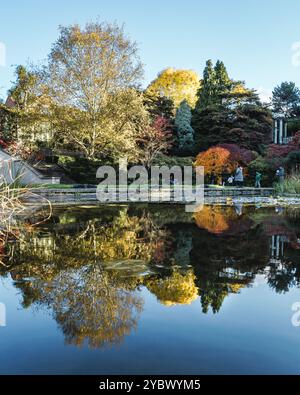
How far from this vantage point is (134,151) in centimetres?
2106

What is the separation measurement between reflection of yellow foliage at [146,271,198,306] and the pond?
1 centimetres

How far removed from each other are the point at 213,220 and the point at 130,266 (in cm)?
501

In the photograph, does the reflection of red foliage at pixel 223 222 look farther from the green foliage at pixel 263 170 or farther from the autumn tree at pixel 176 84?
the autumn tree at pixel 176 84

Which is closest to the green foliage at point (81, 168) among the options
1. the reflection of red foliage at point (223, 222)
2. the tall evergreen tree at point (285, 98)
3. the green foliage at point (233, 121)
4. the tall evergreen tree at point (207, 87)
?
the reflection of red foliage at point (223, 222)

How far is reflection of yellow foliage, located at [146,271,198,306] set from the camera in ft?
12.8

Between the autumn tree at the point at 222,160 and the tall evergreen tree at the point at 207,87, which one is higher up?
the tall evergreen tree at the point at 207,87

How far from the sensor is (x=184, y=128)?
91.0 ft

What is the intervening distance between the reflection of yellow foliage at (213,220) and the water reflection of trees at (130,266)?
6 centimetres

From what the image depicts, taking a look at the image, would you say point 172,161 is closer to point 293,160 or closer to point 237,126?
point 237,126

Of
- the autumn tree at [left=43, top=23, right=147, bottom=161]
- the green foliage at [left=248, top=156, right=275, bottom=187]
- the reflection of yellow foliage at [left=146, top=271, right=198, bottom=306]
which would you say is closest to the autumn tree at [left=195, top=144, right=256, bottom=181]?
the green foliage at [left=248, top=156, right=275, bottom=187]

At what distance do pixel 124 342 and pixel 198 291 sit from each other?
134 cm

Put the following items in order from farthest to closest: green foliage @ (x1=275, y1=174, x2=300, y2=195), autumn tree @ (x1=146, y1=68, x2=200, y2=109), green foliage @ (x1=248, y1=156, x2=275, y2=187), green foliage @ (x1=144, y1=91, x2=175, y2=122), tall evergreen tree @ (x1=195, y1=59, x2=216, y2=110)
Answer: autumn tree @ (x1=146, y1=68, x2=200, y2=109), tall evergreen tree @ (x1=195, y1=59, x2=216, y2=110), green foliage @ (x1=144, y1=91, x2=175, y2=122), green foliage @ (x1=248, y1=156, x2=275, y2=187), green foliage @ (x1=275, y1=174, x2=300, y2=195)

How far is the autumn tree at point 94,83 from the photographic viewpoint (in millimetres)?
19062

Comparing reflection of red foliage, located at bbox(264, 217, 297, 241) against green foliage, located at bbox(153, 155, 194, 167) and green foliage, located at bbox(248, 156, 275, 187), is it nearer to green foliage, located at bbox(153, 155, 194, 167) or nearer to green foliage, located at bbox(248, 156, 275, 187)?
green foliage, located at bbox(248, 156, 275, 187)
